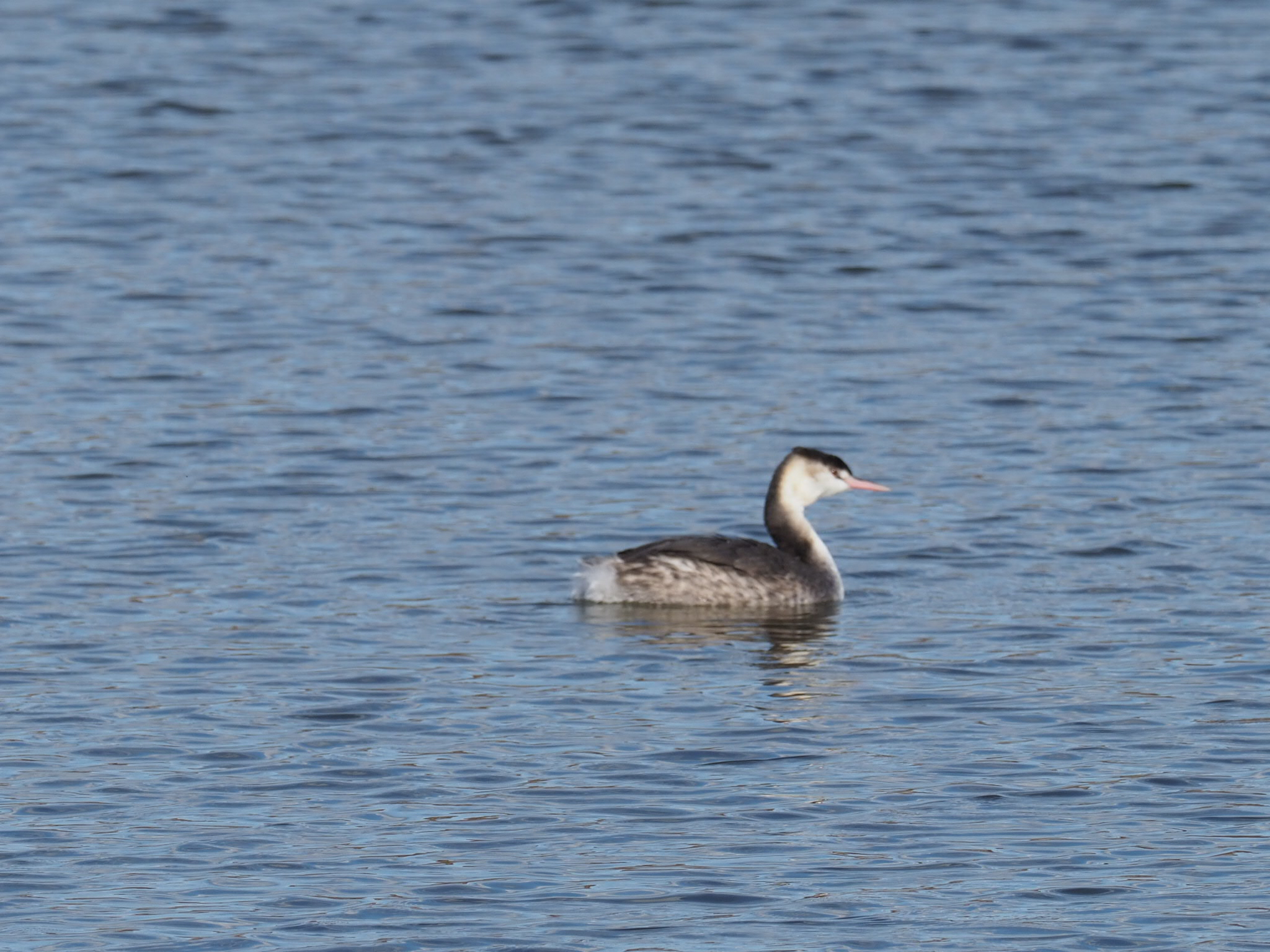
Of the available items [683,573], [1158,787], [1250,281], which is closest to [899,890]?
[1158,787]

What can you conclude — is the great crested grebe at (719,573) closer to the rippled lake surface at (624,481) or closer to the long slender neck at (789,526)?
the long slender neck at (789,526)

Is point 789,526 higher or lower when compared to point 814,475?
lower

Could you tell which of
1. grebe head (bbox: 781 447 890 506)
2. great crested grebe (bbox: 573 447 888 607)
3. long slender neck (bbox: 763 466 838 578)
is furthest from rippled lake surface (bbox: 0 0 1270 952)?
grebe head (bbox: 781 447 890 506)

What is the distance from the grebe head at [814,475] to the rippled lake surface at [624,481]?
534 mm

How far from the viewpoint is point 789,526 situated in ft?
54.0

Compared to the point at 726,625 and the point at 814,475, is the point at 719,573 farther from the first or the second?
the point at 814,475

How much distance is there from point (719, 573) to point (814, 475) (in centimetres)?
119

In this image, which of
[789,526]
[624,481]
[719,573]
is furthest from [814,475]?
[624,481]

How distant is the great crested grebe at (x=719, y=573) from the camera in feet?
50.5

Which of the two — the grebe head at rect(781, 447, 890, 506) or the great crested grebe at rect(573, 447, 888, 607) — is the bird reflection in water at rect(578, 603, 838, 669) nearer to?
the great crested grebe at rect(573, 447, 888, 607)

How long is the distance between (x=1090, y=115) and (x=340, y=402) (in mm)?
13977

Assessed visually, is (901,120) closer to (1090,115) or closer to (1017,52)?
(1090,115)

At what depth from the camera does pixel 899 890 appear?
33.7ft

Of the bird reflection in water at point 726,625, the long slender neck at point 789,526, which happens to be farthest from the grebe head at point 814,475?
the bird reflection in water at point 726,625
